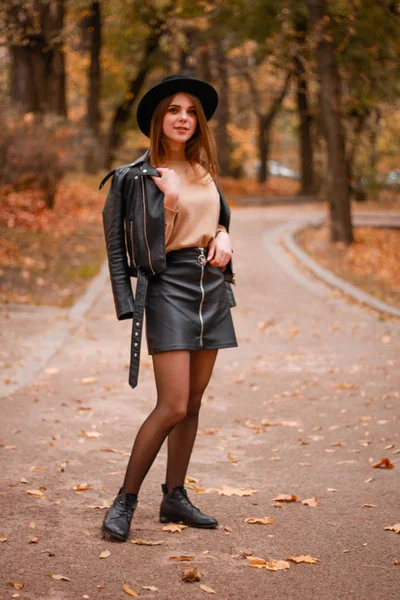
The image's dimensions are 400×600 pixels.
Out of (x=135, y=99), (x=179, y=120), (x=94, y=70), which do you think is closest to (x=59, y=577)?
(x=179, y=120)

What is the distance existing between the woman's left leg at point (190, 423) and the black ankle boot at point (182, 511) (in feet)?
0.15

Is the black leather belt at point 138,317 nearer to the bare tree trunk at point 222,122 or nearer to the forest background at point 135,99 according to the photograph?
the forest background at point 135,99

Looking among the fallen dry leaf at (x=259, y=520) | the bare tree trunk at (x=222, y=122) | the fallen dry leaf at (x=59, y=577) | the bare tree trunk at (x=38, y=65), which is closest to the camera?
the fallen dry leaf at (x=59, y=577)

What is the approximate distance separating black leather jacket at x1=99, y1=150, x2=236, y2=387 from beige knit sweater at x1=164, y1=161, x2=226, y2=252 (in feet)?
0.30

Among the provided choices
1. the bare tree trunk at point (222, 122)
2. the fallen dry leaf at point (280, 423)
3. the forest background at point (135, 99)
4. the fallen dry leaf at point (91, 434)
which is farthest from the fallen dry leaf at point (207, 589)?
the bare tree trunk at point (222, 122)

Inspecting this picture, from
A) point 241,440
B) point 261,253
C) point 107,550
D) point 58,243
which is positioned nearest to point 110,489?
point 107,550

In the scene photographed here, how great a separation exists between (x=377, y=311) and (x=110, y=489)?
797 cm

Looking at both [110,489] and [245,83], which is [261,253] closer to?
[110,489]

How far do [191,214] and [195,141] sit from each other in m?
0.39

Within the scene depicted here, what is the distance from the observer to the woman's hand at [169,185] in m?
4.26

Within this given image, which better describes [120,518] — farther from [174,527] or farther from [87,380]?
[87,380]

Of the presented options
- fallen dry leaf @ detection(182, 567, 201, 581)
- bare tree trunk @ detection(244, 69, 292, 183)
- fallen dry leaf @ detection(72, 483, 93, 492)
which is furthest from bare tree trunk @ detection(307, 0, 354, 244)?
bare tree trunk @ detection(244, 69, 292, 183)

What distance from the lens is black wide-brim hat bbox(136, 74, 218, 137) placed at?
14.4ft

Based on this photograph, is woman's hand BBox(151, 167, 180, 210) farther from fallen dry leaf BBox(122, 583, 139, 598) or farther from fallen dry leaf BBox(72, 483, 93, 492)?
fallen dry leaf BBox(72, 483, 93, 492)
